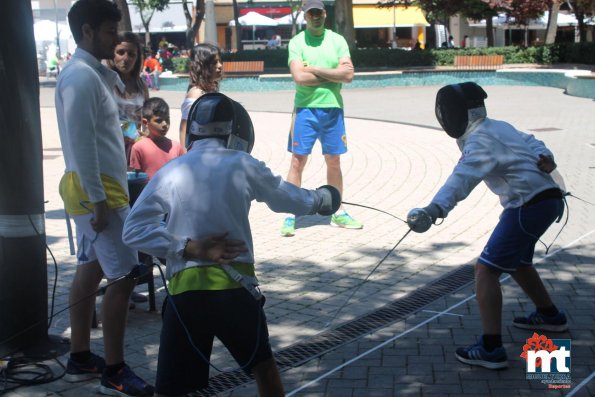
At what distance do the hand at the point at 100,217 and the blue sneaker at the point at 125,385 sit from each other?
73 centimetres

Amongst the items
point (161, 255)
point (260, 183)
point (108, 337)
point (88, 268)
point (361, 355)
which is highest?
point (260, 183)

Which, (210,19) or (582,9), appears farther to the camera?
(582,9)

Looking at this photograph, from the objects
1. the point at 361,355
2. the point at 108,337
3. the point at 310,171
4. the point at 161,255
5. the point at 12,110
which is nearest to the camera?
the point at 161,255

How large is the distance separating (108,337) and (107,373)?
19 cm

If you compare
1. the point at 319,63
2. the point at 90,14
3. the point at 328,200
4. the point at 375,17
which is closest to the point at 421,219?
the point at 328,200

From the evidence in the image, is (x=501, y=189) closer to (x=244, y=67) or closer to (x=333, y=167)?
(x=333, y=167)

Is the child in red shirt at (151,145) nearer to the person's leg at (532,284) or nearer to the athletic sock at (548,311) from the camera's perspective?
the person's leg at (532,284)

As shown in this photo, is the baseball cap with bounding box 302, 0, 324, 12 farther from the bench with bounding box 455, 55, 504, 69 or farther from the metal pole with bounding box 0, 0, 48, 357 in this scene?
the bench with bounding box 455, 55, 504, 69

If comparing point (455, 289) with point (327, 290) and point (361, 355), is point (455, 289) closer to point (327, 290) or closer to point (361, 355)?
point (327, 290)

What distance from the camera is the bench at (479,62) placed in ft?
103

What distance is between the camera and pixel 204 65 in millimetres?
6391

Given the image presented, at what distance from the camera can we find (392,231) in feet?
27.3

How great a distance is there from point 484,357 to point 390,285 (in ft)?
5.89

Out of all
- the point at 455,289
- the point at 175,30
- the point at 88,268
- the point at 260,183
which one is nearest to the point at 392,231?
the point at 455,289
